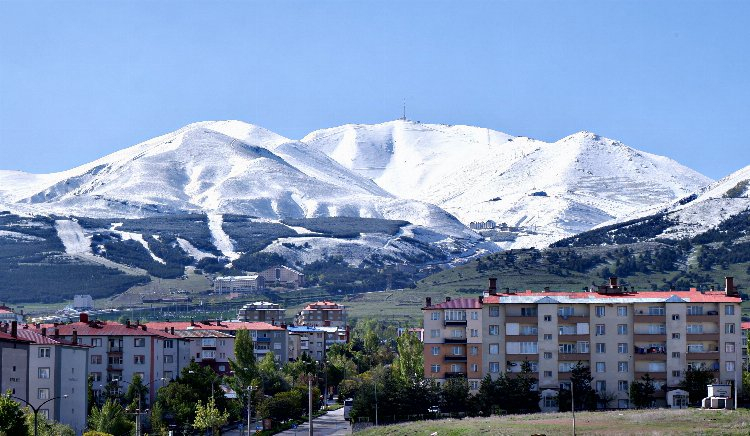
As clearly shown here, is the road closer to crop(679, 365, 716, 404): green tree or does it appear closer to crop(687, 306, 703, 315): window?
crop(679, 365, 716, 404): green tree

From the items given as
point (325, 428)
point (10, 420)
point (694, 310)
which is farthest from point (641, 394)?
point (10, 420)

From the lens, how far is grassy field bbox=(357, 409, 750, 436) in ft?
340

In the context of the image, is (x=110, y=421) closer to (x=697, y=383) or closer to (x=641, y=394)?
(x=641, y=394)

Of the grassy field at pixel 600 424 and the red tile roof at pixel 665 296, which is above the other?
the red tile roof at pixel 665 296

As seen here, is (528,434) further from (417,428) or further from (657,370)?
(657,370)

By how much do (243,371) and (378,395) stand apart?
2832 cm

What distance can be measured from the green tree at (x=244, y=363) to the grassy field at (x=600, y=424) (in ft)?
118

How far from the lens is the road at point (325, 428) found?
438 feet

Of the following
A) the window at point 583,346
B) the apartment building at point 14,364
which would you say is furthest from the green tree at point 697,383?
the apartment building at point 14,364

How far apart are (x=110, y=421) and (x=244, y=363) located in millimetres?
45617

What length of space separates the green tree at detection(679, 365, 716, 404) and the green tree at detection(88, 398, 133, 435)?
46.7 meters

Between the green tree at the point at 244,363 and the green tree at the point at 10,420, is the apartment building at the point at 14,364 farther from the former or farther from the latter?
the green tree at the point at 244,363

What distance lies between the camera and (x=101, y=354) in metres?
154

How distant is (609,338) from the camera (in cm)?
14062
